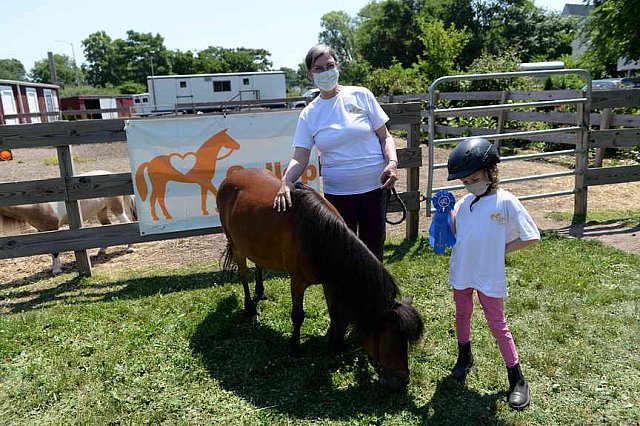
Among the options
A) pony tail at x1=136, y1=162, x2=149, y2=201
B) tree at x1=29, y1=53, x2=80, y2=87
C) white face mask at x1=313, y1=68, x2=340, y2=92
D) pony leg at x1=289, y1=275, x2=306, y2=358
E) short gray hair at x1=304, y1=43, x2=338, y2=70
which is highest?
tree at x1=29, y1=53, x2=80, y2=87

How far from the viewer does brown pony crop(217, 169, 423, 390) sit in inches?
106

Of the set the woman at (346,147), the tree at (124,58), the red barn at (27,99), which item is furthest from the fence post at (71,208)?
the tree at (124,58)

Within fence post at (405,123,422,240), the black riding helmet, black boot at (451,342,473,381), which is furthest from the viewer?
fence post at (405,123,422,240)

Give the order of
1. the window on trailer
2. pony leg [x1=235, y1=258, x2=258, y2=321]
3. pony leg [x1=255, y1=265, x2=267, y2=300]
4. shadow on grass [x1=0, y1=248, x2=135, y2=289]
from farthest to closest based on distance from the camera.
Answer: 1. the window on trailer
2. shadow on grass [x1=0, y1=248, x2=135, y2=289]
3. pony leg [x1=255, y1=265, x2=267, y2=300]
4. pony leg [x1=235, y1=258, x2=258, y2=321]

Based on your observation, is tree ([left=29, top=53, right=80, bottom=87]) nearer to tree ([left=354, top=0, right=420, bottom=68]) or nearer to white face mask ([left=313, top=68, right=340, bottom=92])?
tree ([left=354, top=0, right=420, bottom=68])

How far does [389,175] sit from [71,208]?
139 inches

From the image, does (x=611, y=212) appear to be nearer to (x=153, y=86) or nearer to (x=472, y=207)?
(x=472, y=207)

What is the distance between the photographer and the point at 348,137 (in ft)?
10.4

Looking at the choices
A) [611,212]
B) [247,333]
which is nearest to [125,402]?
[247,333]

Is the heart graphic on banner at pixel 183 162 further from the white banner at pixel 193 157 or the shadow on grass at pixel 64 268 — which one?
the shadow on grass at pixel 64 268

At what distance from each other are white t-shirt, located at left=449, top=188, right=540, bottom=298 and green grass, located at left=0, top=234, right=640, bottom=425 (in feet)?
1.94

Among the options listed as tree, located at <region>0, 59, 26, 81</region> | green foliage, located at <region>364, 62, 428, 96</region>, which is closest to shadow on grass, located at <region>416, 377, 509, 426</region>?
green foliage, located at <region>364, 62, 428, 96</region>

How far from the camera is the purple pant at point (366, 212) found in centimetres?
331

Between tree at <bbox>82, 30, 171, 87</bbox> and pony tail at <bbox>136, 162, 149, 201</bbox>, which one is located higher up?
tree at <bbox>82, 30, 171, 87</bbox>
